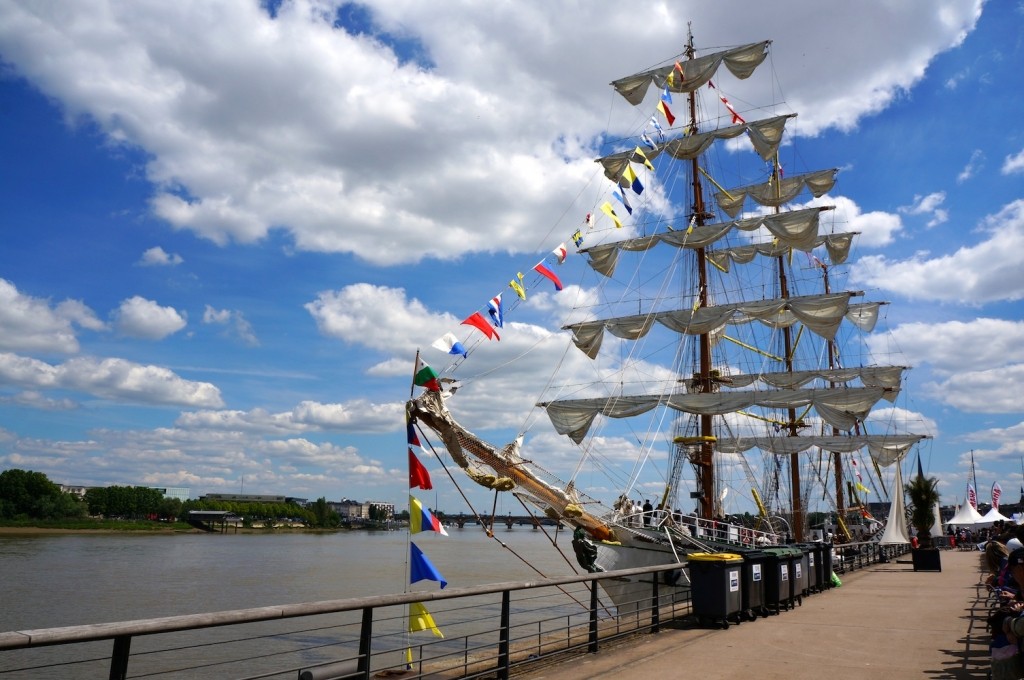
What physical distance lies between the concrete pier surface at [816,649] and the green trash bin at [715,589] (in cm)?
26

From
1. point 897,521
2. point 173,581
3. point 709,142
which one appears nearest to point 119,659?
point 897,521

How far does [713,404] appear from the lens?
27828 millimetres

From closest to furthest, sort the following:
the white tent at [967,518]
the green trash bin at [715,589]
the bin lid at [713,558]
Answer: the green trash bin at [715,589] → the bin lid at [713,558] → the white tent at [967,518]

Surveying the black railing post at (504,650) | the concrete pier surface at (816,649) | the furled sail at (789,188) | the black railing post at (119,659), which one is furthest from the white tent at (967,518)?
the black railing post at (119,659)

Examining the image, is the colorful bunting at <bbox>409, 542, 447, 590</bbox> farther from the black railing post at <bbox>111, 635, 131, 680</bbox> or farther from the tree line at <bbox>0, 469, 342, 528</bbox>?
the tree line at <bbox>0, 469, 342, 528</bbox>

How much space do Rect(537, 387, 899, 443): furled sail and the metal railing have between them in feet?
19.0

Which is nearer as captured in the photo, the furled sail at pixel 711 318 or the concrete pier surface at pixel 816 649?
the concrete pier surface at pixel 816 649

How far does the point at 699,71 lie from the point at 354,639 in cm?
3018

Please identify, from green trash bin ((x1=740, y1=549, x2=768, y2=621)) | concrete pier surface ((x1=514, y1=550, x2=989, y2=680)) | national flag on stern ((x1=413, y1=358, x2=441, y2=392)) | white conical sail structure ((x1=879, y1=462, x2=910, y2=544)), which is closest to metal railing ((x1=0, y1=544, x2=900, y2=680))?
concrete pier surface ((x1=514, y1=550, x2=989, y2=680))

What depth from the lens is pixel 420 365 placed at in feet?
50.5

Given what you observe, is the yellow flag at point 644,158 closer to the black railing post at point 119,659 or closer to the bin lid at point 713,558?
the bin lid at point 713,558

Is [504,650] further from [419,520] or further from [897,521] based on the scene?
[897,521]

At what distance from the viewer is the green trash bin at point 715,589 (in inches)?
457

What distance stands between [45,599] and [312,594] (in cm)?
937
